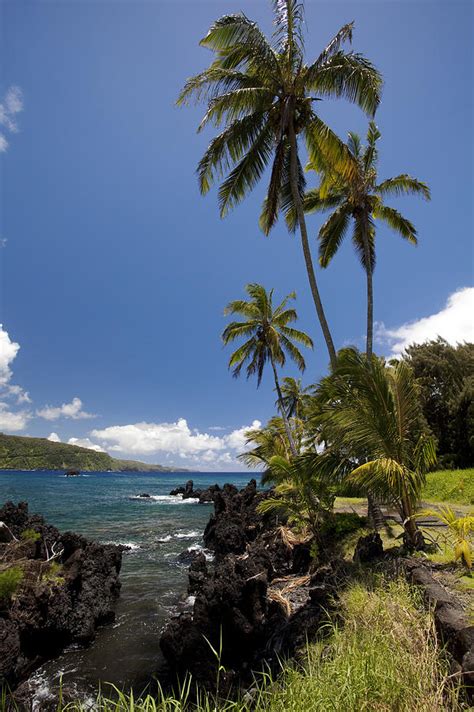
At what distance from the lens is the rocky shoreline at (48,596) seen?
6008 millimetres

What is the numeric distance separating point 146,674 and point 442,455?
83.5ft

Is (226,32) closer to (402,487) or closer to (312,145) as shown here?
(312,145)

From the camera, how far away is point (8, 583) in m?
6.60

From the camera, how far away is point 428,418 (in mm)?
27188

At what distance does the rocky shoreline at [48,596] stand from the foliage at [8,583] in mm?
18

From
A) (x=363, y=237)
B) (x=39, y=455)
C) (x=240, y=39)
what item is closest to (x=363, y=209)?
(x=363, y=237)

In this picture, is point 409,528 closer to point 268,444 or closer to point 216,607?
point 216,607

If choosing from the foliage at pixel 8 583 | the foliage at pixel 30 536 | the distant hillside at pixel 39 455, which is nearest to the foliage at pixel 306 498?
the foliage at pixel 8 583

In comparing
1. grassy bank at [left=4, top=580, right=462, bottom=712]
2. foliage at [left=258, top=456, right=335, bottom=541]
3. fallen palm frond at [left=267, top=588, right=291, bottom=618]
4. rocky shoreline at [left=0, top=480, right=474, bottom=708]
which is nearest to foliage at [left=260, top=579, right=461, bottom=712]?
grassy bank at [left=4, top=580, right=462, bottom=712]

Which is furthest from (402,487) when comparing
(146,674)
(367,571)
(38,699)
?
(38,699)

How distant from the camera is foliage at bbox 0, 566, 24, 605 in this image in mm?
6488

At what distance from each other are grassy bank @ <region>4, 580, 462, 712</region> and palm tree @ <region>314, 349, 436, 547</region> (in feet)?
A: 9.82

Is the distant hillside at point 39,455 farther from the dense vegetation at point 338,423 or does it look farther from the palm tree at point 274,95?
the palm tree at point 274,95

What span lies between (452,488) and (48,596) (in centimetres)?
1746
